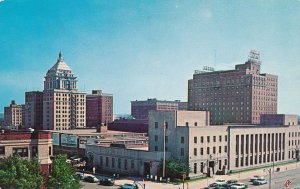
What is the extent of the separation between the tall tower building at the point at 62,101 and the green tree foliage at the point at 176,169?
88416mm

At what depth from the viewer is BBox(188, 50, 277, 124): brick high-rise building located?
445 feet

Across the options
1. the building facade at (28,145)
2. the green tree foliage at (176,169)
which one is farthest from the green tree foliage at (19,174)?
the green tree foliage at (176,169)

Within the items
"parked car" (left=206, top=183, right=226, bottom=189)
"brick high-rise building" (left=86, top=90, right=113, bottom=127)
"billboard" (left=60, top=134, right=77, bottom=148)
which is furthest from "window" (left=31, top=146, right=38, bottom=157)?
"brick high-rise building" (left=86, top=90, right=113, bottom=127)

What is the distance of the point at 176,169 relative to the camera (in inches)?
2333

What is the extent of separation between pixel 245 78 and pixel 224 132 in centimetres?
6961

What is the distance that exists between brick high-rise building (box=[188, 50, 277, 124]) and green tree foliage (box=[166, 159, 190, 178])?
258 ft

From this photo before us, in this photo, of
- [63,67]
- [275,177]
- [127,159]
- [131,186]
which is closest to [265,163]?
[275,177]

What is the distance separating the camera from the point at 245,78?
13512 cm

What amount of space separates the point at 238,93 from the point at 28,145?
105024 mm

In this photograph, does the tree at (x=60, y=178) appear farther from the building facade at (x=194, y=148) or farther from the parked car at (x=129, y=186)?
the building facade at (x=194, y=148)

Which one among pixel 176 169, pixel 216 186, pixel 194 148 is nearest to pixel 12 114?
pixel 194 148

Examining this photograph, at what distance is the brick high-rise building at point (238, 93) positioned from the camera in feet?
445

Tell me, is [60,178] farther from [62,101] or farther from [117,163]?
[62,101]

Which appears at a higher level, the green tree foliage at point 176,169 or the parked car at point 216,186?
the green tree foliage at point 176,169
